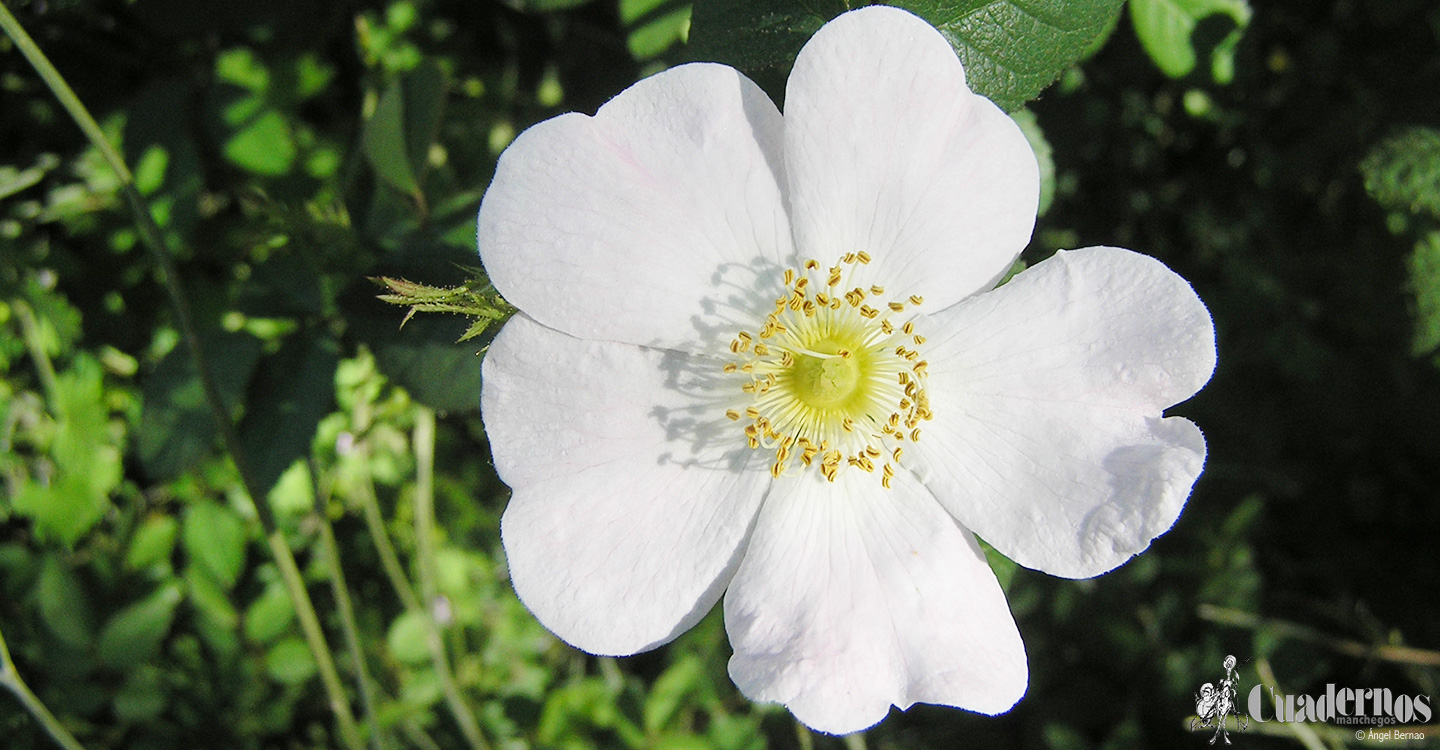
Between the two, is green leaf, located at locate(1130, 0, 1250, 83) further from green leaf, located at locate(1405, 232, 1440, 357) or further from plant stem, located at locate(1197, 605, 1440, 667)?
plant stem, located at locate(1197, 605, 1440, 667)

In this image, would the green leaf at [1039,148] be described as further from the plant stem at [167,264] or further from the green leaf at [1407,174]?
the plant stem at [167,264]

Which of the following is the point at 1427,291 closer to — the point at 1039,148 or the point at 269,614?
the point at 1039,148

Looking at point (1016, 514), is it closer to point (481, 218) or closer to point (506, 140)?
point (481, 218)

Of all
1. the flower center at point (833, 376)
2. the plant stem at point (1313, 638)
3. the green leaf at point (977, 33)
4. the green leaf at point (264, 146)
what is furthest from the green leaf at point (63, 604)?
the plant stem at point (1313, 638)

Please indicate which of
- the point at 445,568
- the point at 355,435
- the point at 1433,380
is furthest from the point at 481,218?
the point at 1433,380

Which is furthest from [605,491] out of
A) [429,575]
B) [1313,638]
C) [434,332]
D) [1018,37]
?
[1313,638]

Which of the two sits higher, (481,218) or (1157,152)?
(481,218)

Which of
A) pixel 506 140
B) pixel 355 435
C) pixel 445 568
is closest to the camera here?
pixel 355 435
